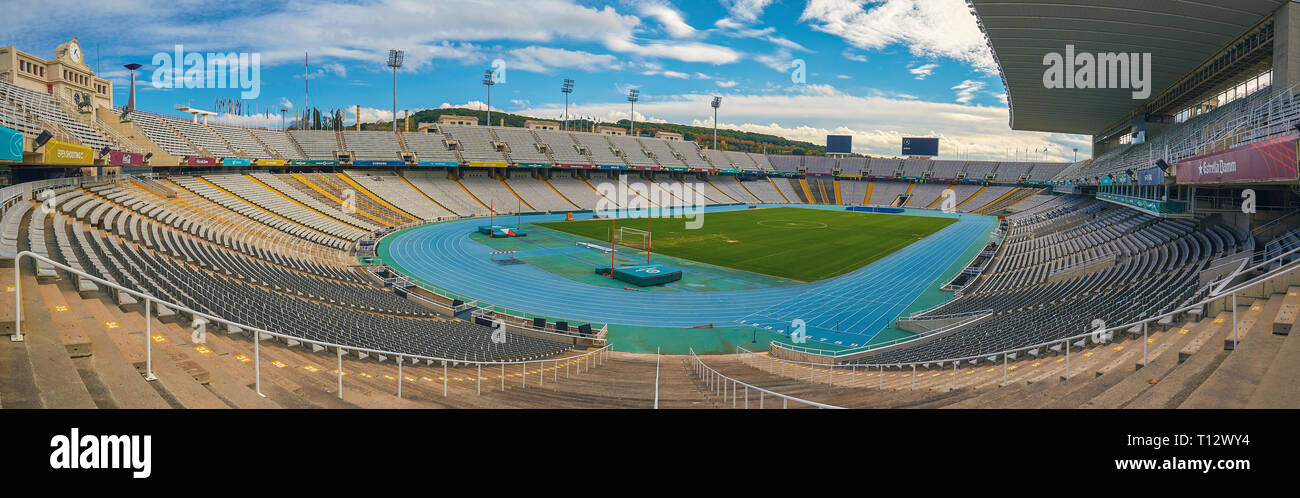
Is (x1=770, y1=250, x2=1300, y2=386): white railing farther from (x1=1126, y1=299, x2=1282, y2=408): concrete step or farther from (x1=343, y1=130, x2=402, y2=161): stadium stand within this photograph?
(x1=343, y1=130, x2=402, y2=161): stadium stand

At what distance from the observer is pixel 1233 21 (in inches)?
872

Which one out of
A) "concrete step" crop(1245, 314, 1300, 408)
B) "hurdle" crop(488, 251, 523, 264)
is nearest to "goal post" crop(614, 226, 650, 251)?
"hurdle" crop(488, 251, 523, 264)

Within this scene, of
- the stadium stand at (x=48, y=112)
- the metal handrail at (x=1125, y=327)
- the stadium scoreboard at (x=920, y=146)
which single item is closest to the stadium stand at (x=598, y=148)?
the stadium scoreboard at (x=920, y=146)

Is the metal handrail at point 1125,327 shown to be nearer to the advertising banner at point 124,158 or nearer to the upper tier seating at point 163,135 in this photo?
the advertising banner at point 124,158

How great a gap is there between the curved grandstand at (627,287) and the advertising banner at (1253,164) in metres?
0.08

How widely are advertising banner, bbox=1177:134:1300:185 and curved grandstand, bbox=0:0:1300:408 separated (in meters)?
0.08

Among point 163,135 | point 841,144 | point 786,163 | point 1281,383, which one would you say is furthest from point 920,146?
point 1281,383

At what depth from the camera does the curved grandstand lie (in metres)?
7.59

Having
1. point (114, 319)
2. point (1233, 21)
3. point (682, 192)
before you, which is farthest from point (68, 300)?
point (682, 192)

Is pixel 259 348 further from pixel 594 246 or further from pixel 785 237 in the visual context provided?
pixel 785 237

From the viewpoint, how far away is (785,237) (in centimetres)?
4709

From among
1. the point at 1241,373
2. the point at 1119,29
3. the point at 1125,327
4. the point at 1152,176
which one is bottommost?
the point at 1125,327

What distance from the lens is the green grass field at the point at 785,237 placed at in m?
34.9

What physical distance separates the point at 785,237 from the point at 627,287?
22376 millimetres
